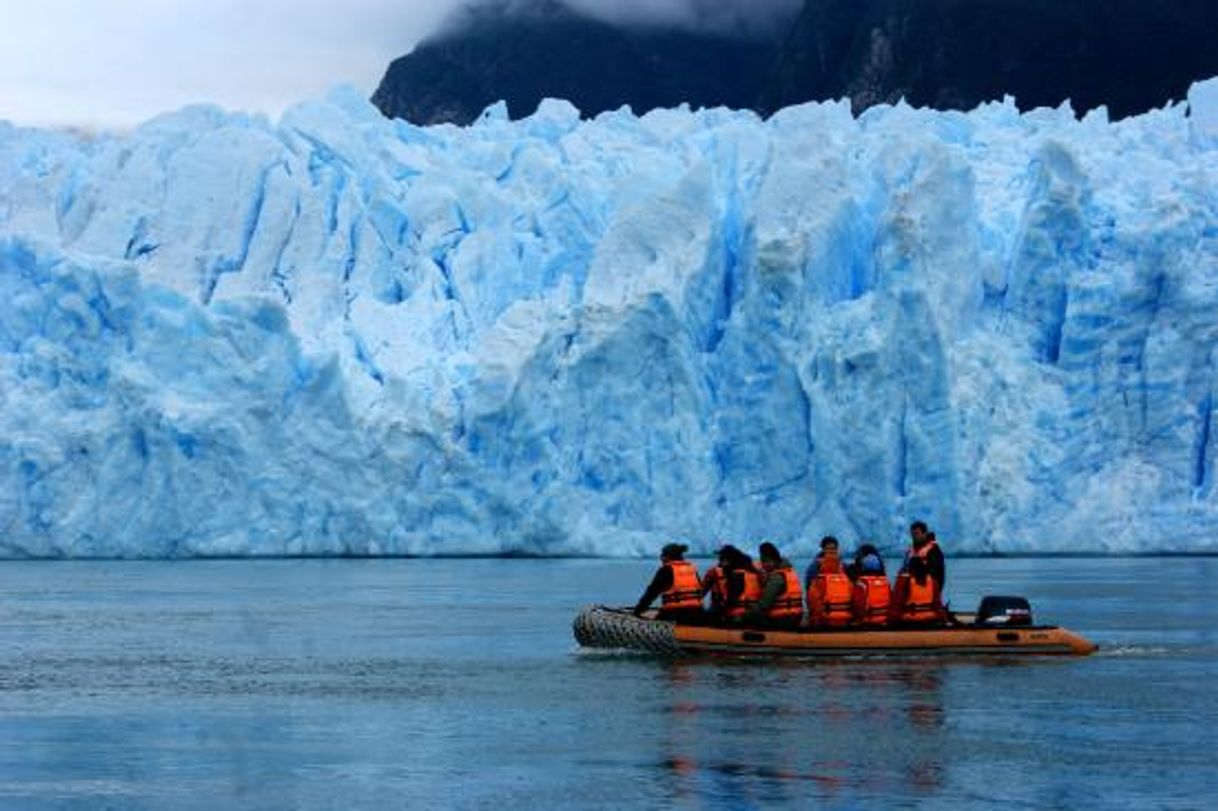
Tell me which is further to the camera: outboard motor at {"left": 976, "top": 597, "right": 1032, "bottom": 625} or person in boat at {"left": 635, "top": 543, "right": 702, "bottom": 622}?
person in boat at {"left": 635, "top": 543, "right": 702, "bottom": 622}

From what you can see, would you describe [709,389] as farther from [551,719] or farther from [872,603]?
[551,719]

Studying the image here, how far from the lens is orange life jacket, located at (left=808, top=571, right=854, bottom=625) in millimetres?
17719

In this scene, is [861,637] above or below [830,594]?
below

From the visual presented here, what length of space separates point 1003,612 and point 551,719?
5.55 m

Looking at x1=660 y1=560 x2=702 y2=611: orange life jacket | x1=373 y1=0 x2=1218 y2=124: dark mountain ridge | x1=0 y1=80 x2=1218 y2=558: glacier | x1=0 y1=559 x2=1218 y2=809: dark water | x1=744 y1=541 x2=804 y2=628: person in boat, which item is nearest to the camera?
x1=0 y1=559 x2=1218 y2=809: dark water

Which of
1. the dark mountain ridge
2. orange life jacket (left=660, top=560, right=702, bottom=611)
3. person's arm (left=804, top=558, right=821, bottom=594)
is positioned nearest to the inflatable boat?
orange life jacket (left=660, top=560, right=702, bottom=611)

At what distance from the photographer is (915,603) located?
17.9m

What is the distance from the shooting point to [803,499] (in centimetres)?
3675

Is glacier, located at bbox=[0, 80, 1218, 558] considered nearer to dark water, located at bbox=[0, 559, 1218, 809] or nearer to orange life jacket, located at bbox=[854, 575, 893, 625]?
dark water, located at bbox=[0, 559, 1218, 809]

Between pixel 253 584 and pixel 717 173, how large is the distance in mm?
12750

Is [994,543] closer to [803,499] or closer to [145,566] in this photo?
[803,499]

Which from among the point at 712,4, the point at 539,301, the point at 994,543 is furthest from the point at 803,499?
the point at 712,4

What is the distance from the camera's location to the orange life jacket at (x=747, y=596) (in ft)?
59.7

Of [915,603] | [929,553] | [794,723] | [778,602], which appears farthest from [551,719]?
[915,603]
